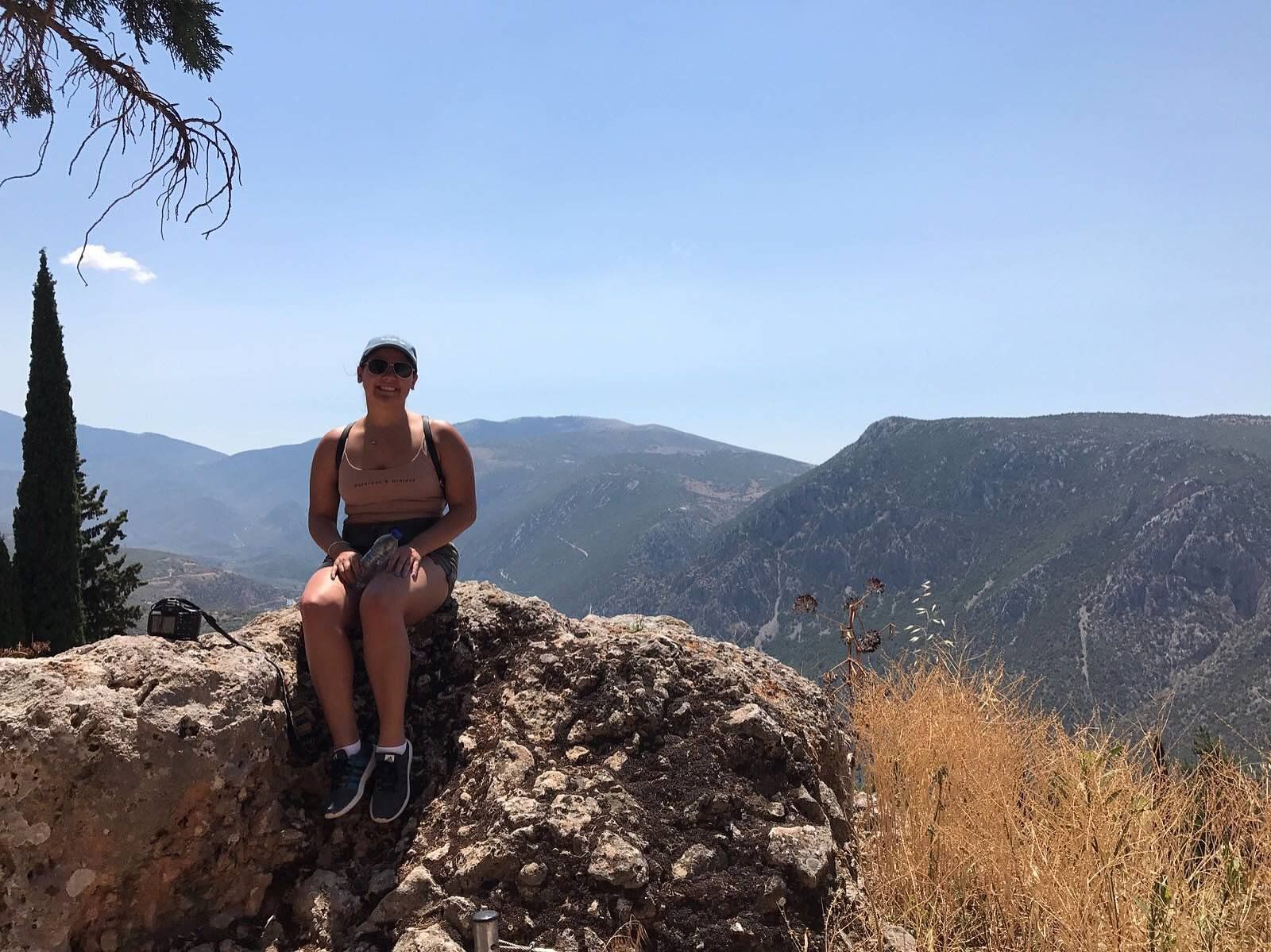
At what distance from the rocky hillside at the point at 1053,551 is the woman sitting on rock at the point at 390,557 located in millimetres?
50038

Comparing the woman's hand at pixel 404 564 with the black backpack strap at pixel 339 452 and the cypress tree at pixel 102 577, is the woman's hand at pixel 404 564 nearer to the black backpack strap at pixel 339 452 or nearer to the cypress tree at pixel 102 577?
the black backpack strap at pixel 339 452

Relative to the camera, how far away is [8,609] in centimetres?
1633

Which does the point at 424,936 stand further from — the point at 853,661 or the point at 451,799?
the point at 853,661

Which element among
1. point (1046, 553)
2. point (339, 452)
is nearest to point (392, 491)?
point (339, 452)

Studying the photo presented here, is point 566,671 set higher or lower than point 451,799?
higher

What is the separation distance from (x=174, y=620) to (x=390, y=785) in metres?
1.09

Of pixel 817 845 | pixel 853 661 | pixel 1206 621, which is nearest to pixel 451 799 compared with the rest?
pixel 817 845

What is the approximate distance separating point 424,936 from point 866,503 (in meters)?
169

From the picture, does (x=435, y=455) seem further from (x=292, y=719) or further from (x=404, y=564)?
(x=292, y=719)

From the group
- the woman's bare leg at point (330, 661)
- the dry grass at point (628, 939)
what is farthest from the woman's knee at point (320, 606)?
the dry grass at point (628, 939)

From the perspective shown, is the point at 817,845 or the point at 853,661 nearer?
the point at 817,845

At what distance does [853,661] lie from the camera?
5695 millimetres

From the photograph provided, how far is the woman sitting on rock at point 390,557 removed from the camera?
10.3ft

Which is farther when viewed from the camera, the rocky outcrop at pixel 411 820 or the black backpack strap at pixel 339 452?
the black backpack strap at pixel 339 452
